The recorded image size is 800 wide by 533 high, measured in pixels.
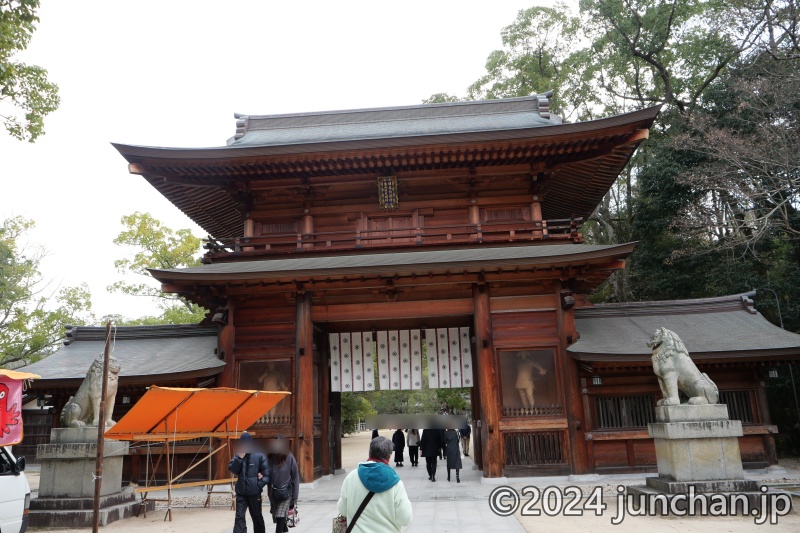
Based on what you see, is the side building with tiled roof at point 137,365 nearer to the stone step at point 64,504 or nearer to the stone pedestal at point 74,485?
the stone pedestal at point 74,485

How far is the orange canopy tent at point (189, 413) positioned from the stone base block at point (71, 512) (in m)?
1.29

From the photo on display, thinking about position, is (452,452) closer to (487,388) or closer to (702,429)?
(487,388)

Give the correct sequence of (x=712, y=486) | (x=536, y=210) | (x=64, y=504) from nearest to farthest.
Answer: (x=712, y=486) → (x=64, y=504) → (x=536, y=210)

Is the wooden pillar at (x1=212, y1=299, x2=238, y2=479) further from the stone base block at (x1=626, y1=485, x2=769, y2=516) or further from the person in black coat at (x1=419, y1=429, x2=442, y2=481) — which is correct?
the stone base block at (x1=626, y1=485, x2=769, y2=516)

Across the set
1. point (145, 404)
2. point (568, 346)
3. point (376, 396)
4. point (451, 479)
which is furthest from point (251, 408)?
point (376, 396)

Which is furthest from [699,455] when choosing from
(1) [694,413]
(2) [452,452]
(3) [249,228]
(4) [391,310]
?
(3) [249,228]

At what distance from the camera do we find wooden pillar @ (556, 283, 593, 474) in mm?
12516

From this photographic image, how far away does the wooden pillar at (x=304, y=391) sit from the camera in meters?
12.7

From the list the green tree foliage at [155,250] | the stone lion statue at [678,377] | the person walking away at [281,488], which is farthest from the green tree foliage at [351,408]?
the person walking away at [281,488]

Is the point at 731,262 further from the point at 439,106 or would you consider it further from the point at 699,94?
the point at 439,106

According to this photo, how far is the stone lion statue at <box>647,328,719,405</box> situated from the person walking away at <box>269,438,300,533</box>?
6.65 m

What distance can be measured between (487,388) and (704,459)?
472 cm

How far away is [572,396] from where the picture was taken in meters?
12.8

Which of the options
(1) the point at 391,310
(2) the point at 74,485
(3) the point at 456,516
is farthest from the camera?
(1) the point at 391,310
